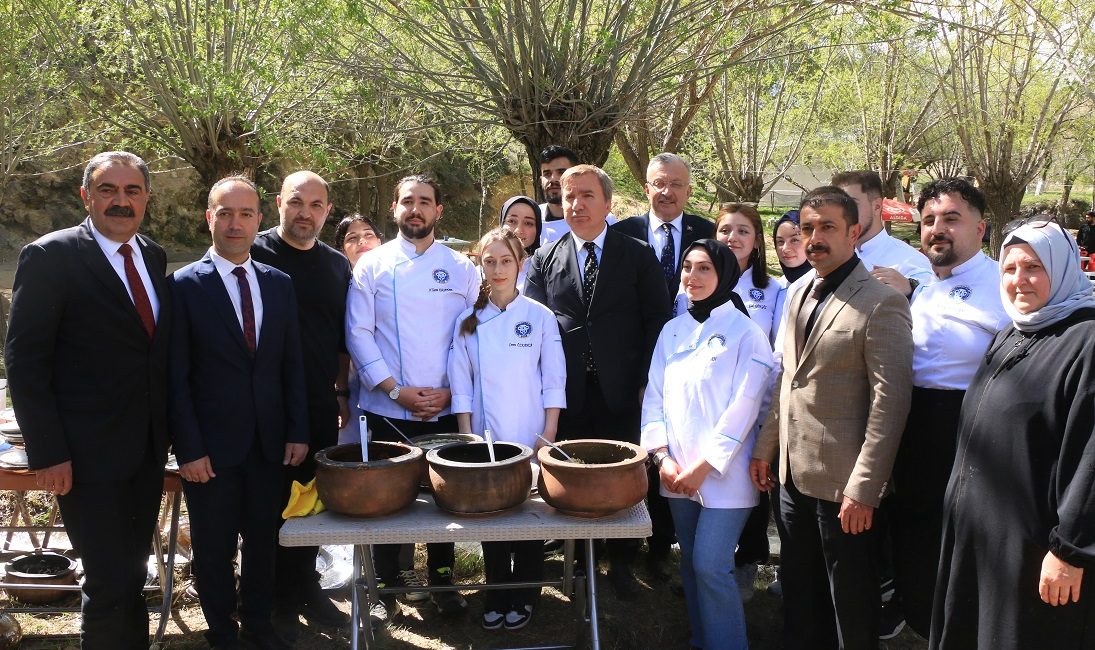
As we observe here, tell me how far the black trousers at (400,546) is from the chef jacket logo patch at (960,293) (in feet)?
7.35

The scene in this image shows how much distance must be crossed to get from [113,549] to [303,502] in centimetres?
83

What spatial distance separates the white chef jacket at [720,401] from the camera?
3.28m

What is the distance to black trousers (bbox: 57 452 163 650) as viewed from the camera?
3.13 m

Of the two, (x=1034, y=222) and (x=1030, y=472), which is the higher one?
(x=1034, y=222)

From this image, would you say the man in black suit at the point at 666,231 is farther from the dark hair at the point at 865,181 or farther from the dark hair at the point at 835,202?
the dark hair at the point at 835,202

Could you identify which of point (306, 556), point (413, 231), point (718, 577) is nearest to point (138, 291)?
point (413, 231)

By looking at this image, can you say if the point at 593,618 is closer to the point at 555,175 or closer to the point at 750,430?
the point at 750,430

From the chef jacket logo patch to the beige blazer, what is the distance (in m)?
0.39

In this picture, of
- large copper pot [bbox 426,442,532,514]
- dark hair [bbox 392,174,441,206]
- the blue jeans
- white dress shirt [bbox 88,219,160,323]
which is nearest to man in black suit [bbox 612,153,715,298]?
dark hair [bbox 392,174,441,206]

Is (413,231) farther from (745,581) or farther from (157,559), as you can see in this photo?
(745,581)

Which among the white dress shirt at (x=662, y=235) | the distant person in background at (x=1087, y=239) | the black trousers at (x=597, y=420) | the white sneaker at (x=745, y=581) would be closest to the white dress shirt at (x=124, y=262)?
the black trousers at (x=597, y=420)

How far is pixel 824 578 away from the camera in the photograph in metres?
3.28

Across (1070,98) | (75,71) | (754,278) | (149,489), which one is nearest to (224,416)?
(149,489)

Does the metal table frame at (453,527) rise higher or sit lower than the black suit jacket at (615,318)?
lower
